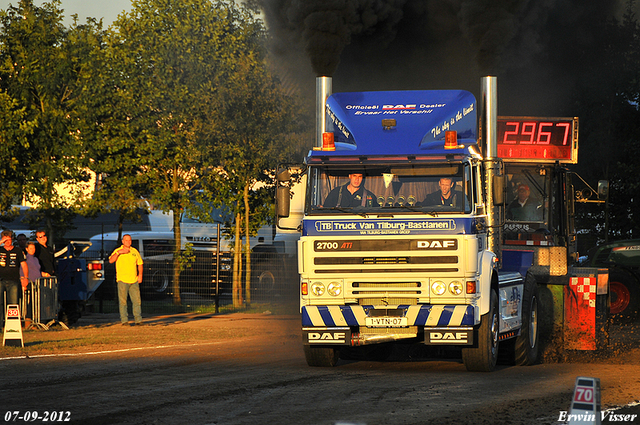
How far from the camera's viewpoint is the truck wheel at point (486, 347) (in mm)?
10766

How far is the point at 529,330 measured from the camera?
12.4m

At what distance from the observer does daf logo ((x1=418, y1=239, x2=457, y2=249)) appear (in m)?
10.4

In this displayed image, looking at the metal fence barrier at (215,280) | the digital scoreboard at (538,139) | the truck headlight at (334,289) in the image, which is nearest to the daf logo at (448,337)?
the truck headlight at (334,289)

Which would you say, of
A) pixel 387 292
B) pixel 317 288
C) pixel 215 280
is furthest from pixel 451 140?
pixel 215 280

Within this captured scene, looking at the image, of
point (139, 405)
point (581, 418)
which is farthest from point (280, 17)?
point (581, 418)

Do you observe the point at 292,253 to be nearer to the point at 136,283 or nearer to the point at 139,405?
the point at 136,283

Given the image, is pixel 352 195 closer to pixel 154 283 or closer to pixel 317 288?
pixel 317 288

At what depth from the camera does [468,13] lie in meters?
16.2

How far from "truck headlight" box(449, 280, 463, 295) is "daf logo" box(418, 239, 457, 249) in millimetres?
440

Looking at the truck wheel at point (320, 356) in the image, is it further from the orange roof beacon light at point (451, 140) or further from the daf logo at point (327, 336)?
the orange roof beacon light at point (451, 140)

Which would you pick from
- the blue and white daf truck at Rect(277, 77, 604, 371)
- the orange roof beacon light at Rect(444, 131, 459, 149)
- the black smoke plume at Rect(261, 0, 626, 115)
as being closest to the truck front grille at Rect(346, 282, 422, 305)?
Answer: the blue and white daf truck at Rect(277, 77, 604, 371)

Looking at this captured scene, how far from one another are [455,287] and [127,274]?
9.07m

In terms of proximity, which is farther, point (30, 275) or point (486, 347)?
point (30, 275)

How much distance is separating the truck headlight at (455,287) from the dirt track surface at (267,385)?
1.03 meters
